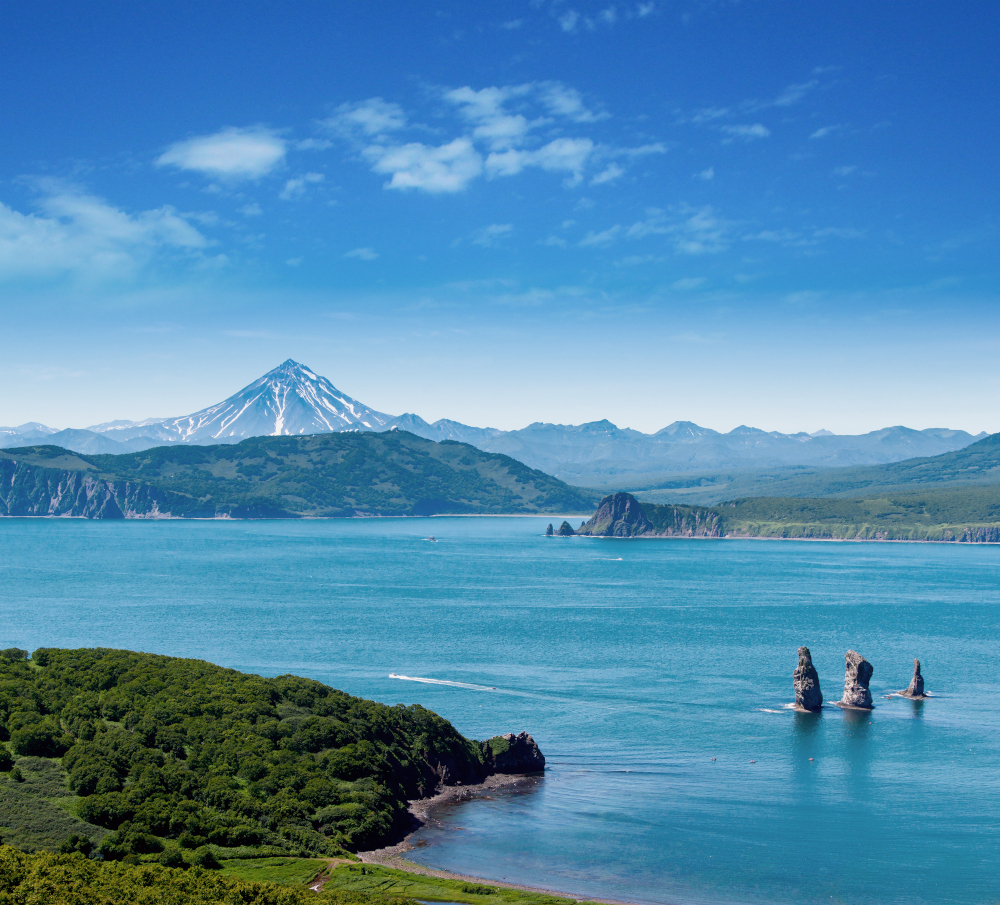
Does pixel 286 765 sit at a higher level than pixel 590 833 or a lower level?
higher

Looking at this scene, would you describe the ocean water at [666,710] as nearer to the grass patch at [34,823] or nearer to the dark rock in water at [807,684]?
the dark rock in water at [807,684]

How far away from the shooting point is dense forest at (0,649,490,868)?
153ft

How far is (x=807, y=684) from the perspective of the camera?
8388 cm

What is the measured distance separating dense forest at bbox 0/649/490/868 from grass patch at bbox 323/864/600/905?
13.7 feet

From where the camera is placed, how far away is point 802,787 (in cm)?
6331

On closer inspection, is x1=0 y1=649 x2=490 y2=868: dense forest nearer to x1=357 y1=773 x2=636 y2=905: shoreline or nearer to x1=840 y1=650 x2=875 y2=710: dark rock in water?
x1=357 y1=773 x2=636 y2=905: shoreline

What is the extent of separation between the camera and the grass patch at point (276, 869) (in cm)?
4353

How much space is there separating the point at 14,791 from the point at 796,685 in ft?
208

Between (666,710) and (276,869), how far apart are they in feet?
152

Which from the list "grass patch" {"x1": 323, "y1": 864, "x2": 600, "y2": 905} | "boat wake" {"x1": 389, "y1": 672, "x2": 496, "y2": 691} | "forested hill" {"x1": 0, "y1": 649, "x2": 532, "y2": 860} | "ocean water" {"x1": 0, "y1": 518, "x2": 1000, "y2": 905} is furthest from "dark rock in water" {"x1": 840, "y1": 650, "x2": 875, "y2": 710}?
"grass patch" {"x1": 323, "y1": 864, "x2": 600, "y2": 905}

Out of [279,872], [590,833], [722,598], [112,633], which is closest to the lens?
[279,872]

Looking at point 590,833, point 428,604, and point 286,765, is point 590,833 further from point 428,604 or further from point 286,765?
point 428,604

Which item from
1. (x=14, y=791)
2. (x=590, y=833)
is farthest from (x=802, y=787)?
(x=14, y=791)

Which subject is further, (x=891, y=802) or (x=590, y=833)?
(x=891, y=802)
